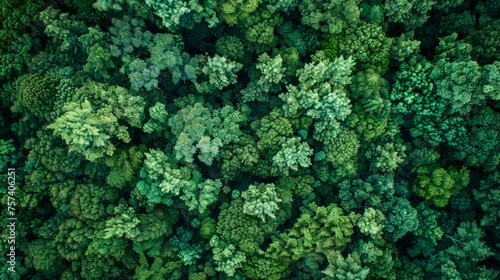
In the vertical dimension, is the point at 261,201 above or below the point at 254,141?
below

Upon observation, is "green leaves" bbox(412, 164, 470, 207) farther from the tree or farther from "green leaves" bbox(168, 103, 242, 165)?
"green leaves" bbox(168, 103, 242, 165)

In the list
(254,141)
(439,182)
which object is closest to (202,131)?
(254,141)

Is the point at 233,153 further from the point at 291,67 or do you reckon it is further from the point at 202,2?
the point at 202,2

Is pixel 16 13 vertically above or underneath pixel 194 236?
above

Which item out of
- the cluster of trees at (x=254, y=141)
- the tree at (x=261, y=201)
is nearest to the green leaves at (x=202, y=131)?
the cluster of trees at (x=254, y=141)

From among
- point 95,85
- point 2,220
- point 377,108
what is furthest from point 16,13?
point 377,108

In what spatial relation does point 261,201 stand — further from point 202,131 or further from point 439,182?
point 439,182

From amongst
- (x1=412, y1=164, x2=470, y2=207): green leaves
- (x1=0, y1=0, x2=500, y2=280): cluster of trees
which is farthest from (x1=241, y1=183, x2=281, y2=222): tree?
(x1=412, y1=164, x2=470, y2=207): green leaves

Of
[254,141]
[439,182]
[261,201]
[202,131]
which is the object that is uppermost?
[202,131]
